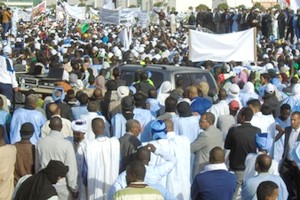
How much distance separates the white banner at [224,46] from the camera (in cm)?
1862

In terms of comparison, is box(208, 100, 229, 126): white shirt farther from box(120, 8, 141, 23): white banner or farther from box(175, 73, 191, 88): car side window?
box(120, 8, 141, 23): white banner

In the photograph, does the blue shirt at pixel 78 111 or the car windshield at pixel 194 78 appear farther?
the car windshield at pixel 194 78

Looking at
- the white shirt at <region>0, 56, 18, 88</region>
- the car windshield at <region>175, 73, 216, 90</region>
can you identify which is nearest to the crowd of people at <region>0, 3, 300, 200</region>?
the white shirt at <region>0, 56, 18, 88</region>

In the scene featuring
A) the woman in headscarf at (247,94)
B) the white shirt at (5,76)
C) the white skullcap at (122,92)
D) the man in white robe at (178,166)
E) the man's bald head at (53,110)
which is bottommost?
the man in white robe at (178,166)

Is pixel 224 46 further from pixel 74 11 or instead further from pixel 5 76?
pixel 74 11

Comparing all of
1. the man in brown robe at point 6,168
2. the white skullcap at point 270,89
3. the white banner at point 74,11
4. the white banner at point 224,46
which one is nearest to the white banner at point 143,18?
the white banner at point 74,11

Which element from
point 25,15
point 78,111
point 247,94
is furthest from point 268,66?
point 25,15

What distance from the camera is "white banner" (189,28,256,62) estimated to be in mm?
18625

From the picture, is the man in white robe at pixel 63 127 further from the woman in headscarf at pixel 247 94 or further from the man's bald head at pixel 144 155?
the woman in headscarf at pixel 247 94

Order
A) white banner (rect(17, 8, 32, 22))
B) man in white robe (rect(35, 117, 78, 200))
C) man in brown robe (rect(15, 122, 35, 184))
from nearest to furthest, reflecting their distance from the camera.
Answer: man in white robe (rect(35, 117, 78, 200)), man in brown robe (rect(15, 122, 35, 184)), white banner (rect(17, 8, 32, 22))

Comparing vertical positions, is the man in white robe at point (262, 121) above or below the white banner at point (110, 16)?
below

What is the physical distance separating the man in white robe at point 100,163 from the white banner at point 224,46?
9.72 m

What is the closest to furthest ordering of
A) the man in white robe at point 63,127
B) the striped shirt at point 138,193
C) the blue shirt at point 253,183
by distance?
the striped shirt at point 138,193
the blue shirt at point 253,183
the man in white robe at point 63,127

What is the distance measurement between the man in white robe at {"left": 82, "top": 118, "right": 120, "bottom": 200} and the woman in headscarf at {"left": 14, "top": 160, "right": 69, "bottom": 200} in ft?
5.56
